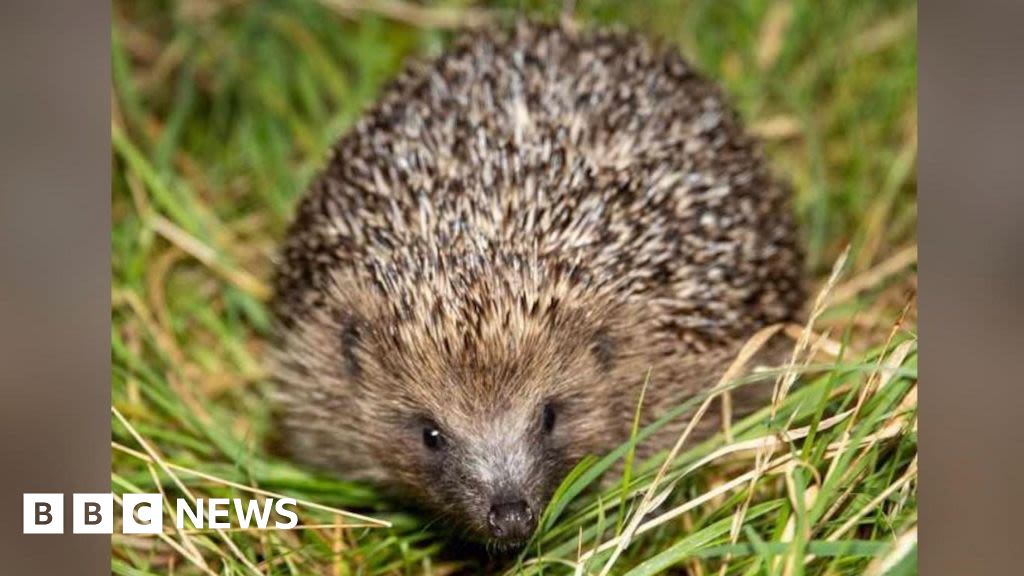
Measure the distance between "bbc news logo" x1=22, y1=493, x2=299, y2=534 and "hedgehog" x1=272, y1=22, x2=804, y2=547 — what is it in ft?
0.61

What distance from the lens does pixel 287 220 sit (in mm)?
2982

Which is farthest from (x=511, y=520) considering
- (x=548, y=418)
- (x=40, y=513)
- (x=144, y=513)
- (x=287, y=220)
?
(x=287, y=220)

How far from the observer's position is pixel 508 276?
7.27 feet

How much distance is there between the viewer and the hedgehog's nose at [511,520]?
2072 millimetres

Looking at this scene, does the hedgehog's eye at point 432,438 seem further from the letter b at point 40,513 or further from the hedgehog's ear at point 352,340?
the letter b at point 40,513

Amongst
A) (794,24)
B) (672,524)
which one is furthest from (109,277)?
(794,24)

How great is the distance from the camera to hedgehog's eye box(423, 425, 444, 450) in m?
2.25

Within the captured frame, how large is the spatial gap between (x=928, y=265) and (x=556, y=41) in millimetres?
844

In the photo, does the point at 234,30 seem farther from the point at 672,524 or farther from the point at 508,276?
the point at 672,524

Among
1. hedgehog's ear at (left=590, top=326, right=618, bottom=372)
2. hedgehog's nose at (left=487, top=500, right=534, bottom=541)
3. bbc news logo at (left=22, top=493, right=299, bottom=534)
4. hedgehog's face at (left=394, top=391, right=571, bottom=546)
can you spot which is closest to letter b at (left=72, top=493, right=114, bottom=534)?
bbc news logo at (left=22, top=493, right=299, bottom=534)

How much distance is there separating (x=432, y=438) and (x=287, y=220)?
2.98ft

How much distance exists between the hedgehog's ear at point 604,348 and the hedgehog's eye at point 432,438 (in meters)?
0.31

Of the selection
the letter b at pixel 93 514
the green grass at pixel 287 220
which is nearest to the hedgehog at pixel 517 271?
the green grass at pixel 287 220

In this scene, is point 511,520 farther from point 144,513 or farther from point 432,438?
point 144,513
